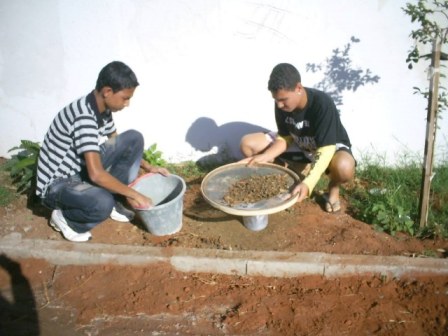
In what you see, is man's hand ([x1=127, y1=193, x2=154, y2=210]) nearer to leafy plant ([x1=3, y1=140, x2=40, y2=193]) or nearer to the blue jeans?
the blue jeans

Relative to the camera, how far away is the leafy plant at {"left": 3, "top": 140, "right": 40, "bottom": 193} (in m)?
4.34

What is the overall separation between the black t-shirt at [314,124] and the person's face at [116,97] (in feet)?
4.95

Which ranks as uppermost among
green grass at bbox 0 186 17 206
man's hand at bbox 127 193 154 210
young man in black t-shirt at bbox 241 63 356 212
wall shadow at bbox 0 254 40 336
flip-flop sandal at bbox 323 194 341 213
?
young man in black t-shirt at bbox 241 63 356 212

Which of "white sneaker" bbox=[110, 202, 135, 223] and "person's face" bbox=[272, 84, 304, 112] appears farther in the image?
"white sneaker" bbox=[110, 202, 135, 223]

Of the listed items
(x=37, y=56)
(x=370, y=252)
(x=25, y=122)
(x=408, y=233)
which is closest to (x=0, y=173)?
(x=25, y=122)

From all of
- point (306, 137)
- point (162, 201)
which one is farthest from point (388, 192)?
point (162, 201)

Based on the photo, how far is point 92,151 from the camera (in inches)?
125

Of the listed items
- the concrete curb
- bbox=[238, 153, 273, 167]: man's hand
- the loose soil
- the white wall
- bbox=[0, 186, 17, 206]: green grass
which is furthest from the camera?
bbox=[0, 186, 17, 206]: green grass

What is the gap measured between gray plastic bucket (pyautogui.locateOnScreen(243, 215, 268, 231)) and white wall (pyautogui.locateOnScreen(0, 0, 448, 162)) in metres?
1.38

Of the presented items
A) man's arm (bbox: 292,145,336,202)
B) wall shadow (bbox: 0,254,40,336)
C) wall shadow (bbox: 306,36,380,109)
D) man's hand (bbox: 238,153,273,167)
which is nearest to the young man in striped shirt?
wall shadow (bbox: 0,254,40,336)

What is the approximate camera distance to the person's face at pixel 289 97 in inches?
129

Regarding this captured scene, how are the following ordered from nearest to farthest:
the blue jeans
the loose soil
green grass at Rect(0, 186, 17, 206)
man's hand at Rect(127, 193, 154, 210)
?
the loose soil
man's hand at Rect(127, 193, 154, 210)
the blue jeans
green grass at Rect(0, 186, 17, 206)

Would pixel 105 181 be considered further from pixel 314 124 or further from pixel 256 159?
pixel 314 124

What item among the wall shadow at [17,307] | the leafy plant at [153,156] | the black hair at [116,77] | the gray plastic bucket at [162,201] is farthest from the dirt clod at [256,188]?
the wall shadow at [17,307]
